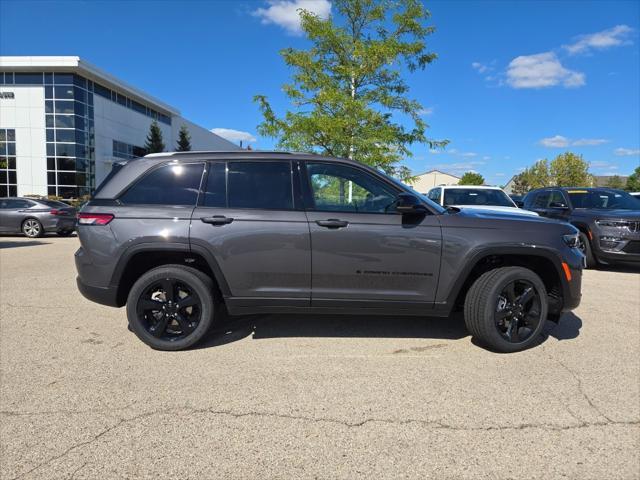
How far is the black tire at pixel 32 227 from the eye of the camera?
1416cm

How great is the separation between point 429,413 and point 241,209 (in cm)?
229

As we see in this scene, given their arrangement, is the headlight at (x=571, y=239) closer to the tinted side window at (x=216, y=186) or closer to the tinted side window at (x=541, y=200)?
the tinted side window at (x=216, y=186)

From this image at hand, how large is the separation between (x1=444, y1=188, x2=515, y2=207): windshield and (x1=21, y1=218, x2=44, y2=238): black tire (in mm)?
13401

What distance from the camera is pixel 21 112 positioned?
3147cm

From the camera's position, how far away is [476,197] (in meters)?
9.89

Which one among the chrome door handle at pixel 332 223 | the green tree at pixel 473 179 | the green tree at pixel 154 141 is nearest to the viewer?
the chrome door handle at pixel 332 223

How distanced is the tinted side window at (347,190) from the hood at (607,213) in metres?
6.46

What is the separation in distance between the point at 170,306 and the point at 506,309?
10.2 ft

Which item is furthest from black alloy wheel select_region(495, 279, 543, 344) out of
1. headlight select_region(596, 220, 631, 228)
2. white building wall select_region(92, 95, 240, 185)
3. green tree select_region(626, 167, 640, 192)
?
green tree select_region(626, 167, 640, 192)

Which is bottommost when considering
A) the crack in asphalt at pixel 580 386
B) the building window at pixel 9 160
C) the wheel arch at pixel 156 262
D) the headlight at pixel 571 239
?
the crack in asphalt at pixel 580 386

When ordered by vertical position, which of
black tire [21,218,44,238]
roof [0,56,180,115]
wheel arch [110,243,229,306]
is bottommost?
black tire [21,218,44,238]

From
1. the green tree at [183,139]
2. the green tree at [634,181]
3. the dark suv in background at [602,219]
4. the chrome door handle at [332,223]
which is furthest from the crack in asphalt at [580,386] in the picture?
the green tree at [634,181]

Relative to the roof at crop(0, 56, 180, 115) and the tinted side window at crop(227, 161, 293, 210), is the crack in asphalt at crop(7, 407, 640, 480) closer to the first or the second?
the tinted side window at crop(227, 161, 293, 210)

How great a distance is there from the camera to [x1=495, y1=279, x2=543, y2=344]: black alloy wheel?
3.83 meters
